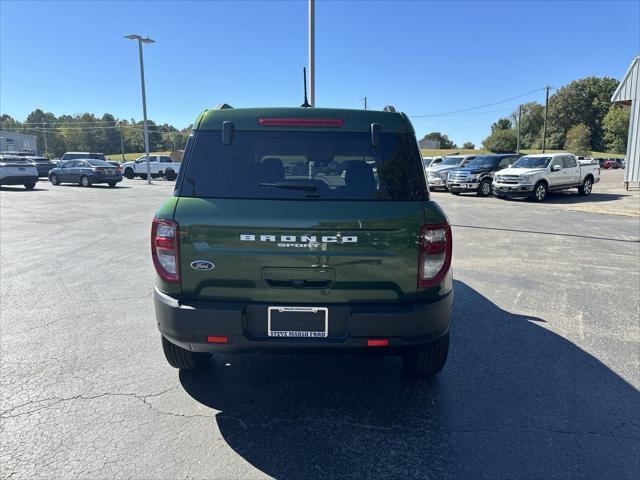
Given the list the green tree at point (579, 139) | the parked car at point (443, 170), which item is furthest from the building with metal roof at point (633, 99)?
the green tree at point (579, 139)

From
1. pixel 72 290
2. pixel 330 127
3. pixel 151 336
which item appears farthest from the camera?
pixel 72 290

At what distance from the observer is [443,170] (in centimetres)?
2505

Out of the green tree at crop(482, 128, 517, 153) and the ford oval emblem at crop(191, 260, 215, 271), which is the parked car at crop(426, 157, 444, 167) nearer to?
the ford oval emblem at crop(191, 260, 215, 271)

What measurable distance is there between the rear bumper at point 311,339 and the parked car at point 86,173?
26201 mm

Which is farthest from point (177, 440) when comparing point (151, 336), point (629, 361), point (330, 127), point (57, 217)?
point (57, 217)

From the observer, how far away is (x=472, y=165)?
22.7m

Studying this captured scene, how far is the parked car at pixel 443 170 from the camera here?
2478cm

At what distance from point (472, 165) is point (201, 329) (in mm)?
21960

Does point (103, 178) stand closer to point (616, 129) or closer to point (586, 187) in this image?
point (586, 187)

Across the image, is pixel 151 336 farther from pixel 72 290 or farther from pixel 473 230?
pixel 473 230

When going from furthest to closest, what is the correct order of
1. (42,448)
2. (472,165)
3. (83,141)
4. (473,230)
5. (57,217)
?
(83,141) < (472,165) < (57,217) < (473,230) < (42,448)

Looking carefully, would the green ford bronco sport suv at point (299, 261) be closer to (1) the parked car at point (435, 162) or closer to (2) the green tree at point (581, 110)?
(1) the parked car at point (435, 162)

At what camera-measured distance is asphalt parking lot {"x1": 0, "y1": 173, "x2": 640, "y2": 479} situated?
261 cm

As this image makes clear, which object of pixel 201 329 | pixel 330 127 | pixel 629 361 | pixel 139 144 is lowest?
pixel 629 361
